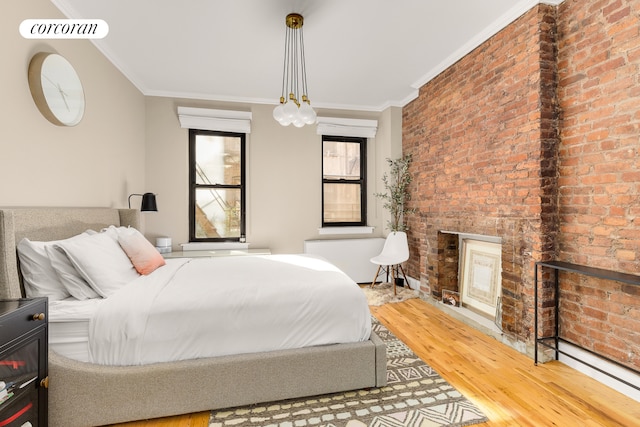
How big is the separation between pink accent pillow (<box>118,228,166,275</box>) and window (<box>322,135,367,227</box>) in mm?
2668

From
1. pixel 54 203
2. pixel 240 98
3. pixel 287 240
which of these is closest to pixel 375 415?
pixel 54 203

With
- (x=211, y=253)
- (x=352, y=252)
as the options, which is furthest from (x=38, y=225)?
(x=352, y=252)

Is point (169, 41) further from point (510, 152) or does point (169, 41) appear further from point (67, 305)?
point (510, 152)

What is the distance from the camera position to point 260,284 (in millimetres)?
2012

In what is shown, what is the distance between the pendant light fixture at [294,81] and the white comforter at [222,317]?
127 centimetres

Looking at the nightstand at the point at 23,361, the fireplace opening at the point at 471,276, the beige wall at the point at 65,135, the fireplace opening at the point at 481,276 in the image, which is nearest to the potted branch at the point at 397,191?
the fireplace opening at the point at 471,276

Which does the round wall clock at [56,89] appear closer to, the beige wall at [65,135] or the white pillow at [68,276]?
the beige wall at [65,135]

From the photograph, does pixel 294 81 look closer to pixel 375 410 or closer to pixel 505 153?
pixel 505 153

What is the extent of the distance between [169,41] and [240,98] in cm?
145

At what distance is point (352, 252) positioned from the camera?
4621 mm

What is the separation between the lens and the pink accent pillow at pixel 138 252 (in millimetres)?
2404

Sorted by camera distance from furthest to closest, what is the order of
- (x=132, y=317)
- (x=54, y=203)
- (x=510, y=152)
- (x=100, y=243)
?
(x=510, y=152) < (x=54, y=203) < (x=100, y=243) < (x=132, y=317)

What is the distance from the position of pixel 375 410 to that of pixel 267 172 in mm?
3359

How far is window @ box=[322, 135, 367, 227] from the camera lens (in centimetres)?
485
